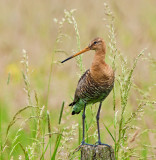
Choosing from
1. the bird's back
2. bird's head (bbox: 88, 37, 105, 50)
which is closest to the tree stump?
the bird's back

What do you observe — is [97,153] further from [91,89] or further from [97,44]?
[97,44]

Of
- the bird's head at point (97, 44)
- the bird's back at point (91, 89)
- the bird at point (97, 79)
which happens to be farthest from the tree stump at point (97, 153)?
the bird's head at point (97, 44)

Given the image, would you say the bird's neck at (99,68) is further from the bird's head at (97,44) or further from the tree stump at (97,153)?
the tree stump at (97,153)

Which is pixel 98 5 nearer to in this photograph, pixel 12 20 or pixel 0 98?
pixel 12 20

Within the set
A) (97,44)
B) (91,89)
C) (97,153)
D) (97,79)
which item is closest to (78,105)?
(91,89)

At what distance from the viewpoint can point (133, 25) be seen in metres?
9.51

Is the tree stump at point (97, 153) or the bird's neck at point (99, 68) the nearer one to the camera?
the tree stump at point (97, 153)

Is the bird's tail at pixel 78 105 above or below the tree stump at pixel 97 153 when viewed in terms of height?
above

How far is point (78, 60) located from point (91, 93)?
54 cm

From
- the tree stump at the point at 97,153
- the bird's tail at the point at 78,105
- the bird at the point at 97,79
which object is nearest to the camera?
the tree stump at the point at 97,153

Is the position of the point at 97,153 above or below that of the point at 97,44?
below

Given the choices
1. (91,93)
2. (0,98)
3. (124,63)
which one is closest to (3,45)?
(0,98)

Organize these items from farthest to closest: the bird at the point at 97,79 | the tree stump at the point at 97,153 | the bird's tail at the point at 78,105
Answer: the bird's tail at the point at 78,105, the bird at the point at 97,79, the tree stump at the point at 97,153

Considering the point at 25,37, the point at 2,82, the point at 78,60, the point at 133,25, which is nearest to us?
the point at 78,60
